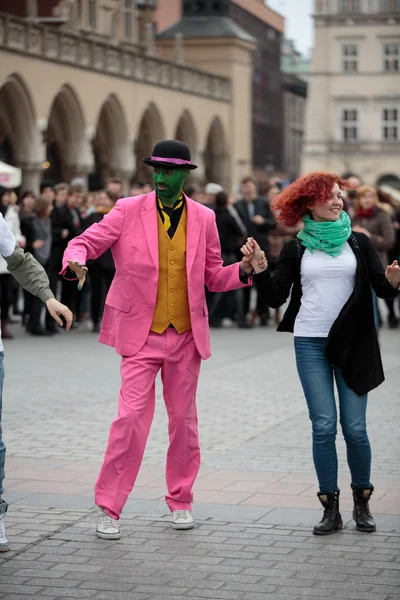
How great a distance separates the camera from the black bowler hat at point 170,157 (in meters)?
6.64

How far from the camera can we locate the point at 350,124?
8044 centimetres

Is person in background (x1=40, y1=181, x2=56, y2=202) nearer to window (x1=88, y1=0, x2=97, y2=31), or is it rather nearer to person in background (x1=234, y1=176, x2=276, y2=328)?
person in background (x1=234, y1=176, x2=276, y2=328)

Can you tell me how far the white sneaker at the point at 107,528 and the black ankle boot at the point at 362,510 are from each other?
1147 millimetres

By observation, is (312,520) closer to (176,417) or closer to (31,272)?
(176,417)

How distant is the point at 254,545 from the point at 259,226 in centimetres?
1280

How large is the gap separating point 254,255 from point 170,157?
0.64 m

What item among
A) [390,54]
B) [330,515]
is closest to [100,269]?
[330,515]

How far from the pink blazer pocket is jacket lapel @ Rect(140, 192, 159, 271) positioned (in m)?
0.23

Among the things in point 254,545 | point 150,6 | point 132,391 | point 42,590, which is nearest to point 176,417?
point 132,391

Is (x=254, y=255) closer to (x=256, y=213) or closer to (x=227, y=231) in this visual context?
(x=227, y=231)

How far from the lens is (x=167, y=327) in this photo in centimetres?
674

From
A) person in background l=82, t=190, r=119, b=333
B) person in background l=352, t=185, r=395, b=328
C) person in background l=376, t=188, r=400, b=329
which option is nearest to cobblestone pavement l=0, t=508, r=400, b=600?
person in background l=352, t=185, r=395, b=328

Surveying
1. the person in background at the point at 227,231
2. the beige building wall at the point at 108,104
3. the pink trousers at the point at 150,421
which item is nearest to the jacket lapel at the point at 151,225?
the pink trousers at the point at 150,421

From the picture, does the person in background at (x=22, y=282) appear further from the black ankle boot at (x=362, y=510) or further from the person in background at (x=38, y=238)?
the person in background at (x=38, y=238)
